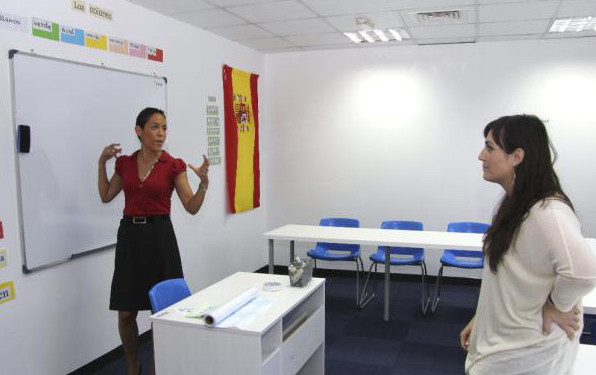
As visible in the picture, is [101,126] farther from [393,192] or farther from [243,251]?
[393,192]

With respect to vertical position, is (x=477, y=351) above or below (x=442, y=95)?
below

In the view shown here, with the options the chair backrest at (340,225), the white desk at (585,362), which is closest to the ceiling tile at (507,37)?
the chair backrest at (340,225)

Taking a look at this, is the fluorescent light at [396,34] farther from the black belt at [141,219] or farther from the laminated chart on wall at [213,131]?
the black belt at [141,219]

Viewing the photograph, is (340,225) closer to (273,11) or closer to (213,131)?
(213,131)

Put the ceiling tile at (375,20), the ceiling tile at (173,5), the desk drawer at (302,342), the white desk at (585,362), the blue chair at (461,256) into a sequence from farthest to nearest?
the blue chair at (461,256), the ceiling tile at (375,20), the ceiling tile at (173,5), the desk drawer at (302,342), the white desk at (585,362)

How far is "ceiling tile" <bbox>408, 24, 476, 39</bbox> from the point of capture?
183 inches

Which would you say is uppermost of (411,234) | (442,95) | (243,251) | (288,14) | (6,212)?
(288,14)

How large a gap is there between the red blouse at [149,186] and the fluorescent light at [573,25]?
12.1ft

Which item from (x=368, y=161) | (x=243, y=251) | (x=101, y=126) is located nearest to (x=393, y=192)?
(x=368, y=161)

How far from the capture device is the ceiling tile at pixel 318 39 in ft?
16.6

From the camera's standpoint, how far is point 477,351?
1.54 m

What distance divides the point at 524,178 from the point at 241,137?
13.9 feet

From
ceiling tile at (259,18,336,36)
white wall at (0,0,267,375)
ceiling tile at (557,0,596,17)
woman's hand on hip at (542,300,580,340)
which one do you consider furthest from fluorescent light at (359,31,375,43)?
woman's hand on hip at (542,300,580,340)

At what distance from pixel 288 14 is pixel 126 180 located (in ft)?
7.09
